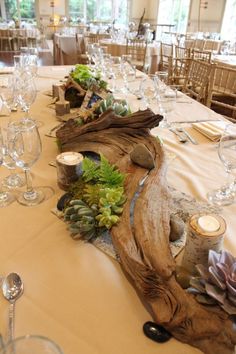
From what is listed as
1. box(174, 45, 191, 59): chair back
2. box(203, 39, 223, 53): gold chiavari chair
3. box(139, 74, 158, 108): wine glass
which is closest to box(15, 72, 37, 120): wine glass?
box(139, 74, 158, 108): wine glass

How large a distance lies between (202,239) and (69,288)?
0.97 ft

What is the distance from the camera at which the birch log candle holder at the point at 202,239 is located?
573 millimetres

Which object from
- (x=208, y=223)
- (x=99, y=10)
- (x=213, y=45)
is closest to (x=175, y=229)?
(x=208, y=223)

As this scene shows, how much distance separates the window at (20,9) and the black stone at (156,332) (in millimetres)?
12292

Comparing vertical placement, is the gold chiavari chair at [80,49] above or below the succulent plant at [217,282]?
above

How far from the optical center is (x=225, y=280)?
1.67 ft

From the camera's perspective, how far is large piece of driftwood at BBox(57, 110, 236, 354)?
0.49m

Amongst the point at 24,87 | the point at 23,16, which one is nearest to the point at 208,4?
the point at 23,16

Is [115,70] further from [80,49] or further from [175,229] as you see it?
[80,49]

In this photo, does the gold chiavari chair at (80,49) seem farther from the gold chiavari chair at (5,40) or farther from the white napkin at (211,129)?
the white napkin at (211,129)

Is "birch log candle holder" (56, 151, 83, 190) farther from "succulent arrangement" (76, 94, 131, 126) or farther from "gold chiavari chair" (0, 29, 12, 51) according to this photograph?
"gold chiavari chair" (0, 29, 12, 51)

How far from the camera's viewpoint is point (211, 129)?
1.42 m

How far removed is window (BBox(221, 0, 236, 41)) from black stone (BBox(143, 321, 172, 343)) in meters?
9.49

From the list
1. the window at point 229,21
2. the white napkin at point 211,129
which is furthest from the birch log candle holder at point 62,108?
the window at point 229,21
